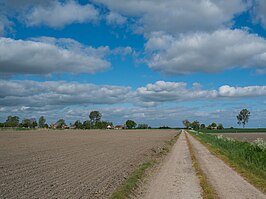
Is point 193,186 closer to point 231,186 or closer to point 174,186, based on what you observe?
point 174,186

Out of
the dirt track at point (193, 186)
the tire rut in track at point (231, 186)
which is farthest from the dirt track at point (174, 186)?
the tire rut in track at point (231, 186)

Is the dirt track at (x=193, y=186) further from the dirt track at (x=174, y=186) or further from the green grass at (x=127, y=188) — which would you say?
the green grass at (x=127, y=188)

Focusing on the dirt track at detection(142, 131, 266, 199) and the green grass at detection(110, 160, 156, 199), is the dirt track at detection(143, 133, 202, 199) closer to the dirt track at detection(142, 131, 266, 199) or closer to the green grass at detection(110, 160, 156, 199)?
the dirt track at detection(142, 131, 266, 199)

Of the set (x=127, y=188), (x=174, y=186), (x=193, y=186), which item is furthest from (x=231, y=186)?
(x=127, y=188)

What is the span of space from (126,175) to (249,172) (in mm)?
7317

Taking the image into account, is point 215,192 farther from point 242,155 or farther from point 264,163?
point 242,155

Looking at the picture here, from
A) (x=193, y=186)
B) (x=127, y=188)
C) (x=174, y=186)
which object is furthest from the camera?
(x=174, y=186)

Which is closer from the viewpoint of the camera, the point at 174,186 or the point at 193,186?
the point at 193,186

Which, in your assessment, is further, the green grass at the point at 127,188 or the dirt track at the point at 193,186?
the dirt track at the point at 193,186

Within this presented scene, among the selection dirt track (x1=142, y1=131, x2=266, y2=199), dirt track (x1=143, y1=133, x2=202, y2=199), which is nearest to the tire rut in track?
dirt track (x1=142, y1=131, x2=266, y2=199)

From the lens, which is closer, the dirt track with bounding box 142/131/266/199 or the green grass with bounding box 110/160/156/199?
the green grass with bounding box 110/160/156/199

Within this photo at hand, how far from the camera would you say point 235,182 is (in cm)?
1728

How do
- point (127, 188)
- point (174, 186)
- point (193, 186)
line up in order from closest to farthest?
point (127, 188) < point (193, 186) < point (174, 186)

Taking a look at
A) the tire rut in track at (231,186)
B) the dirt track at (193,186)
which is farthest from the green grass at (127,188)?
the tire rut in track at (231,186)
